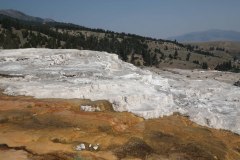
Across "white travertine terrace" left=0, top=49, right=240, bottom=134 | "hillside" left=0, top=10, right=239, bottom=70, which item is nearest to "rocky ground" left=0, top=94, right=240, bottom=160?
"white travertine terrace" left=0, top=49, right=240, bottom=134

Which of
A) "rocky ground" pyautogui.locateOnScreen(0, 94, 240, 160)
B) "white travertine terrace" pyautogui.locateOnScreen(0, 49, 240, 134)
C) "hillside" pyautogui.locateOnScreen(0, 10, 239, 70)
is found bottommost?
"hillside" pyautogui.locateOnScreen(0, 10, 239, 70)

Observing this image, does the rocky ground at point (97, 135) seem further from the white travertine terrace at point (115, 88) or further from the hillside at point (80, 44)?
the hillside at point (80, 44)

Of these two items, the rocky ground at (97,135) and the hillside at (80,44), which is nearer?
the rocky ground at (97,135)

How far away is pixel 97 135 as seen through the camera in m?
25.2

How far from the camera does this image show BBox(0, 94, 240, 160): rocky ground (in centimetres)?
2286

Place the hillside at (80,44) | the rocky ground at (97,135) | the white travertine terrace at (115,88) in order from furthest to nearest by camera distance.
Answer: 1. the hillside at (80,44)
2. the white travertine terrace at (115,88)
3. the rocky ground at (97,135)

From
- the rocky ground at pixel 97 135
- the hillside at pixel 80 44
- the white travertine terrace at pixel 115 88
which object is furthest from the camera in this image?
the hillside at pixel 80 44

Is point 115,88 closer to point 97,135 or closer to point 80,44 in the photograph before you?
point 97,135

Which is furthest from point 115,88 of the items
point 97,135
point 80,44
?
point 80,44

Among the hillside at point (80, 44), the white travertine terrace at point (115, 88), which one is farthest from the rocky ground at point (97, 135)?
the hillside at point (80, 44)

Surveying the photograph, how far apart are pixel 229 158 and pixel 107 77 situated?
15.3 metres

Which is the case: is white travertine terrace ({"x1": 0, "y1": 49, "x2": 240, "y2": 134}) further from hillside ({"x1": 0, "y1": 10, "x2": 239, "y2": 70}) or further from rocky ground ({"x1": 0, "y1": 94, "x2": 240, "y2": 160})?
hillside ({"x1": 0, "y1": 10, "x2": 239, "y2": 70})

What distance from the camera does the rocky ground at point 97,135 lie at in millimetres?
22859

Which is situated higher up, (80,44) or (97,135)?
(97,135)
